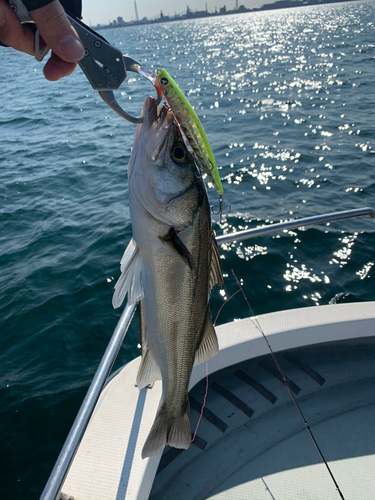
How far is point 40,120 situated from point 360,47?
2768 cm

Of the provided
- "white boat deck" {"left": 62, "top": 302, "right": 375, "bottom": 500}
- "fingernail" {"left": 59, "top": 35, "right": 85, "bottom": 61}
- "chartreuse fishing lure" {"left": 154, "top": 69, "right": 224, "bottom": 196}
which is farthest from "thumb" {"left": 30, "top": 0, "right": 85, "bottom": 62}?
"white boat deck" {"left": 62, "top": 302, "right": 375, "bottom": 500}

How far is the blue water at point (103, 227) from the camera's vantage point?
5.36 metres

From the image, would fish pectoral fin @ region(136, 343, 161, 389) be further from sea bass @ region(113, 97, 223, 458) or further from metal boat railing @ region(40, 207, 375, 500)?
metal boat railing @ region(40, 207, 375, 500)

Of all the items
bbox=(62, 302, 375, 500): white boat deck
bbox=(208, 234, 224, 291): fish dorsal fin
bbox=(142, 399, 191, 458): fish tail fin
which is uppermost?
bbox=(208, 234, 224, 291): fish dorsal fin

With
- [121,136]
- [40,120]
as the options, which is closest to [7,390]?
[121,136]

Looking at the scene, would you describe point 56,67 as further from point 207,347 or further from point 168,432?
point 168,432

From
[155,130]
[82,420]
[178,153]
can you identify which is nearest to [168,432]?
[82,420]

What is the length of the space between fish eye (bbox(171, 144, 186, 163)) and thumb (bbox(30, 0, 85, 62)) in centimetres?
65

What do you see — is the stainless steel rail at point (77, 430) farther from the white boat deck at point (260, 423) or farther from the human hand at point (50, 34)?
the human hand at point (50, 34)

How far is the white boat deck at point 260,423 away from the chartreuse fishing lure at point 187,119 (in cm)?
201

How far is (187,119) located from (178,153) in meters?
0.21

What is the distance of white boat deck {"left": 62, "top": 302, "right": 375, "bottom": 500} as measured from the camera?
2746mm

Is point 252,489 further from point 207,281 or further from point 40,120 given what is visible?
point 40,120

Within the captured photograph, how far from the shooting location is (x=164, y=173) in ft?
6.68
